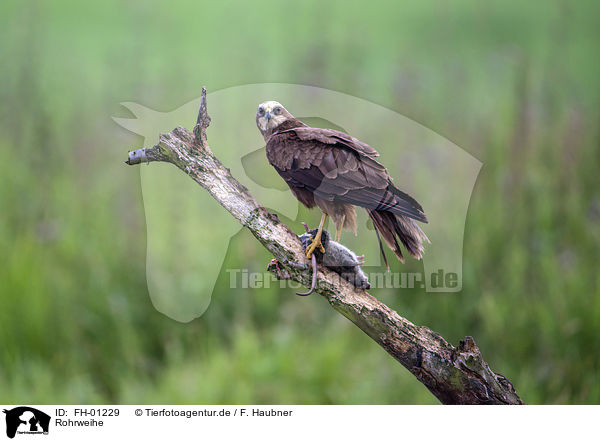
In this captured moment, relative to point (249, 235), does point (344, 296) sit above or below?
below

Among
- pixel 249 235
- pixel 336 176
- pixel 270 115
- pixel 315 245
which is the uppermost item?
pixel 249 235

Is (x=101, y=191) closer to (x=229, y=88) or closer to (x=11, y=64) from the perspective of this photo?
(x=11, y=64)

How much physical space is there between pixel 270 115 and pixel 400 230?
15.2 inches

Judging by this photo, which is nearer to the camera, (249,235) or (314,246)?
(314,246)

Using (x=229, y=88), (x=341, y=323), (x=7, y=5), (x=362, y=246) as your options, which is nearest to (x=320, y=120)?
(x=229, y=88)

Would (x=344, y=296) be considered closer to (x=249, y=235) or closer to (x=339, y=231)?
(x=339, y=231)

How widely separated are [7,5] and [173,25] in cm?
60

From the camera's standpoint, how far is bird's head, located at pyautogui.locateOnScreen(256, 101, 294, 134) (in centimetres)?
126

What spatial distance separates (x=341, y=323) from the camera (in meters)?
2.11

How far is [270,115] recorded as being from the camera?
1260 mm

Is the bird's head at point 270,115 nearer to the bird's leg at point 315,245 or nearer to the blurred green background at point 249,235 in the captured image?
the bird's leg at point 315,245
